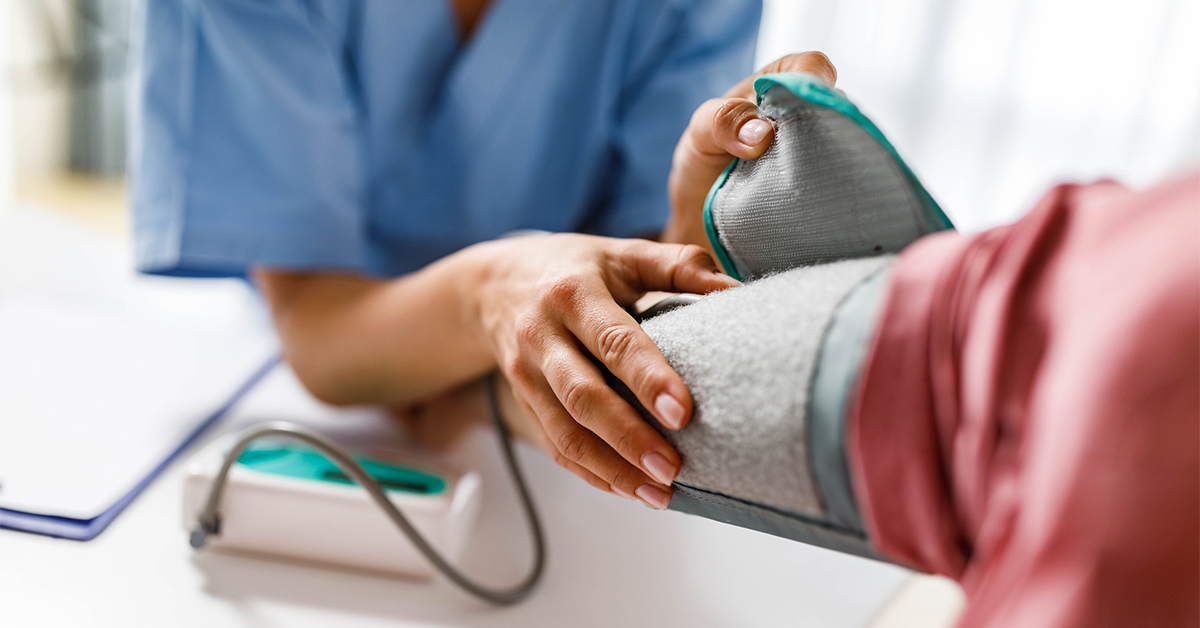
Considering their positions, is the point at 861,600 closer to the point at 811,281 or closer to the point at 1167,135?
the point at 811,281

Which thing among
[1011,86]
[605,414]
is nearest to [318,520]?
[605,414]

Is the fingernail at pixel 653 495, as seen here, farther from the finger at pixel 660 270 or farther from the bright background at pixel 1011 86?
the bright background at pixel 1011 86

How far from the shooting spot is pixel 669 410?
25 centimetres

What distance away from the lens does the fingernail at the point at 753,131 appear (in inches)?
10.6

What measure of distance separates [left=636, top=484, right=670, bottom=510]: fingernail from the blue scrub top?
9.2 inches

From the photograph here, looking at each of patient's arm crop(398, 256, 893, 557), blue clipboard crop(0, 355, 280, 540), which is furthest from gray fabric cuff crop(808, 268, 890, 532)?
blue clipboard crop(0, 355, 280, 540)

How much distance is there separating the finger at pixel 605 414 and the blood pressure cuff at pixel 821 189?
A: 2.5 inches

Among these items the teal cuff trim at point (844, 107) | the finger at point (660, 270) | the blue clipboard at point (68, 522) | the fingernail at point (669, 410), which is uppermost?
the teal cuff trim at point (844, 107)

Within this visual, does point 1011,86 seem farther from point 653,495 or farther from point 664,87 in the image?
point 653,495

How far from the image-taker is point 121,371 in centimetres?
55

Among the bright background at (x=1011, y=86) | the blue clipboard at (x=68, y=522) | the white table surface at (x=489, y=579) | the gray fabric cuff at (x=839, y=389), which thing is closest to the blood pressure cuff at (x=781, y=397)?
the gray fabric cuff at (x=839, y=389)

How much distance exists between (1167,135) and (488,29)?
3.62ft

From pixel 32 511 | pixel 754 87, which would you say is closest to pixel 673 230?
pixel 754 87

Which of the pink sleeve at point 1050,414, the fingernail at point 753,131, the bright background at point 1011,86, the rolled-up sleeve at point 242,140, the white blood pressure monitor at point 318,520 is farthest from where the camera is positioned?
the bright background at point 1011,86
